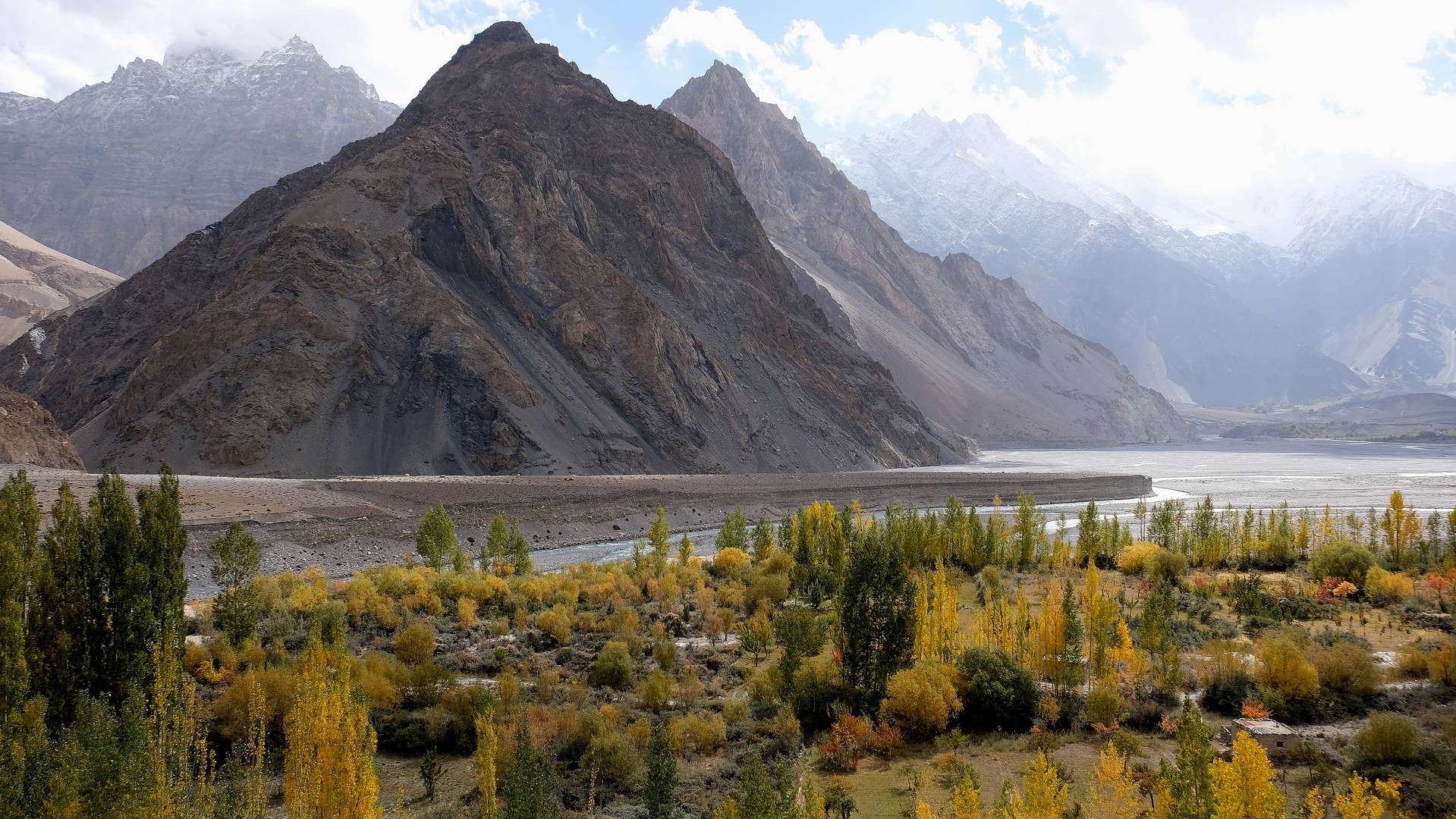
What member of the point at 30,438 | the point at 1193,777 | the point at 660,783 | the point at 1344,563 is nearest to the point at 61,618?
the point at 660,783

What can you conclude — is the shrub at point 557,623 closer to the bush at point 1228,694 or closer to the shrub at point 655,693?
the shrub at point 655,693

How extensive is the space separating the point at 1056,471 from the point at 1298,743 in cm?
9213

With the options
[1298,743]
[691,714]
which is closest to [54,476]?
[691,714]

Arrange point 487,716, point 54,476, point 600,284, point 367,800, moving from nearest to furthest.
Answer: point 367,800
point 487,716
point 54,476
point 600,284

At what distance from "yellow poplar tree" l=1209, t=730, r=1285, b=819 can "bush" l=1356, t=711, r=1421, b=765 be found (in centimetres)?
660

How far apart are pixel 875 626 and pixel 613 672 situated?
668cm

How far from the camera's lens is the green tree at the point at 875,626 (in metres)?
20.5

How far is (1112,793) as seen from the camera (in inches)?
571

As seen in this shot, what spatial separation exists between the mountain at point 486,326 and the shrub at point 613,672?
49.1 meters

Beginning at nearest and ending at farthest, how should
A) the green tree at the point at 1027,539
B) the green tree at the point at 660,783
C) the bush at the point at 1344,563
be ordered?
the green tree at the point at 660,783 < the bush at the point at 1344,563 < the green tree at the point at 1027,539

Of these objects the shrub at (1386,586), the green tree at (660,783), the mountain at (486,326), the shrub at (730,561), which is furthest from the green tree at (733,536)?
the green tree at (660,783)

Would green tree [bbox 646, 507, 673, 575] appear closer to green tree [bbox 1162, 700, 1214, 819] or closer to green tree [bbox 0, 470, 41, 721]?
green tree [bbox 0, 470, 41, 721]

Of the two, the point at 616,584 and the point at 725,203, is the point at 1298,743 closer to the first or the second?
→ the point at 616,584

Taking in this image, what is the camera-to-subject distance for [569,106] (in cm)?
11456
